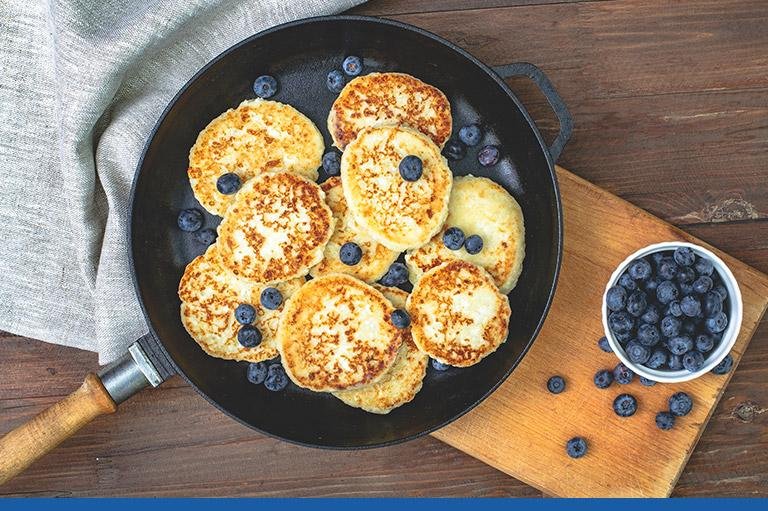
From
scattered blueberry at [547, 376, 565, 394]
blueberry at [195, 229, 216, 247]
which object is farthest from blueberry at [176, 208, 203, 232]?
scattered blueberry at [547, 376, 565, 394]

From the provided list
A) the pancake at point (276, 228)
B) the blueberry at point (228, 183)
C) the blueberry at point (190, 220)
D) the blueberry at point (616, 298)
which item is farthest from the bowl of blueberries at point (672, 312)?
the blueberry at point (190, 220)

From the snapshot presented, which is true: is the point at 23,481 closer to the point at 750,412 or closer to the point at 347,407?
the point at 347,407

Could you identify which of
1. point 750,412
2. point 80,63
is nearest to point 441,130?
point 80,63

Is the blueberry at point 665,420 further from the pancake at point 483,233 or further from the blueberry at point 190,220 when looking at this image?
the blueberry at point 190,220

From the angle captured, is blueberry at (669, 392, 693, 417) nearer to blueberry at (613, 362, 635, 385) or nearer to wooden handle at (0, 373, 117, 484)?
blueberry at (613, 362, 635, 385)

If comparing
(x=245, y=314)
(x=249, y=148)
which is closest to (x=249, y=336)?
(x=245, y=314)

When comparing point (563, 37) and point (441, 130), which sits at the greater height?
point (563, 37)
